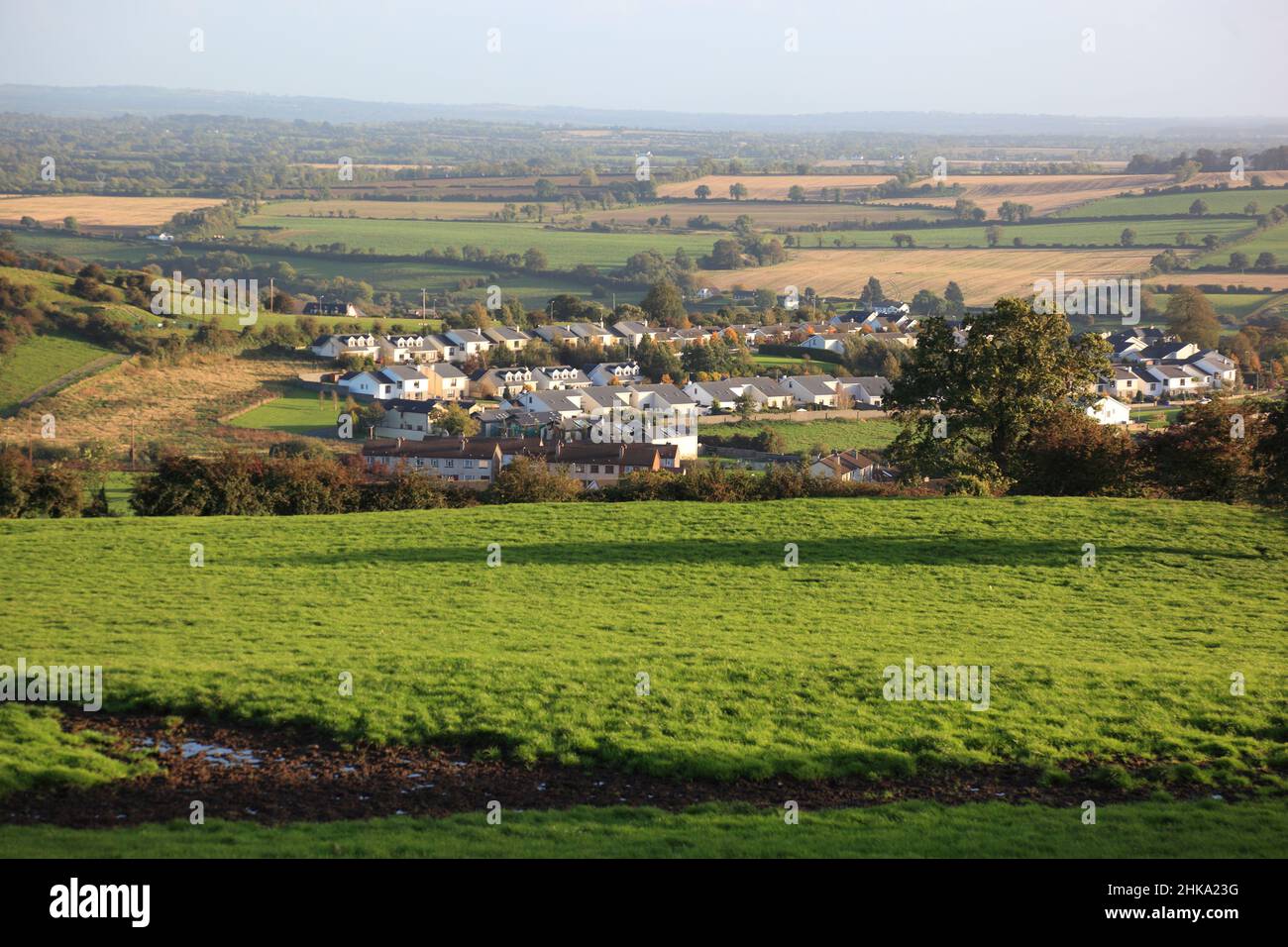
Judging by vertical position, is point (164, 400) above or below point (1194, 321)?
below

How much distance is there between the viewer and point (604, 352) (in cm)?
9969

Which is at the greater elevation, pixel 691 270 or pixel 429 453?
pixel 691 270

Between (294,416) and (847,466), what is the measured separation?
3145 centimetres

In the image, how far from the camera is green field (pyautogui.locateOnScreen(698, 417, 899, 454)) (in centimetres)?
6838

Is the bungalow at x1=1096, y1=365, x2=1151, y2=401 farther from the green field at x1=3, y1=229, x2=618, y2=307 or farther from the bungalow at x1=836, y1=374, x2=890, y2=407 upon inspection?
the green field at x1=3, y1=229, x2=618, y2=307

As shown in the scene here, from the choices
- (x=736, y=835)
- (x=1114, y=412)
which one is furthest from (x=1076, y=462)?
(x=1114, y=412)

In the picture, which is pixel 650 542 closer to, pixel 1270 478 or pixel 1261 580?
pixel 1261 580

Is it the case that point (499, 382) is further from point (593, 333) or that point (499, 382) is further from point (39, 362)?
point (39, 362)

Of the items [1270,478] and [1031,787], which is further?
[1270,478]

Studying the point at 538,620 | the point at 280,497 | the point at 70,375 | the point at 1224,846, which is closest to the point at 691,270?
the point at 70,375

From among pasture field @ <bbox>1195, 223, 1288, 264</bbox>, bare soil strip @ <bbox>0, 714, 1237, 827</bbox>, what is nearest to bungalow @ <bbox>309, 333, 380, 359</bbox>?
bare soil strip @ <bbox>0, 714, 1237, 827</bbox>

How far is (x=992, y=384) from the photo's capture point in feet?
121
